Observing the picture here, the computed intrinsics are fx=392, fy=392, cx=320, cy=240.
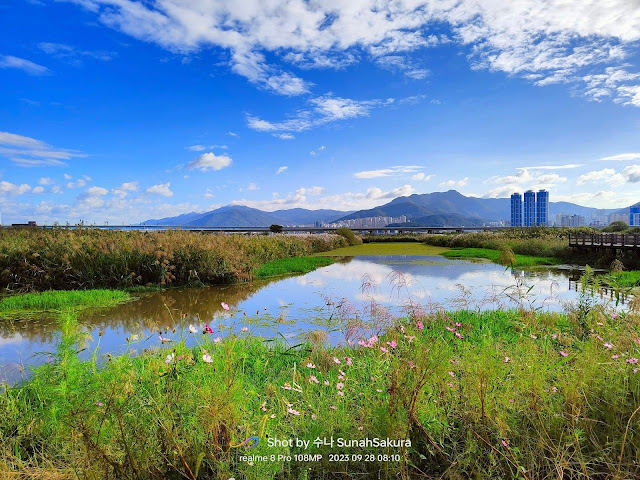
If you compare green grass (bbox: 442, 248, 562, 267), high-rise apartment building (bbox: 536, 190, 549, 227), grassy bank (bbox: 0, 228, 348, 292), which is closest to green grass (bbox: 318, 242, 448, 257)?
green grass (bbox: 442, 248, 562, 267)

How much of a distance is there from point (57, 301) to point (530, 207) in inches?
7833

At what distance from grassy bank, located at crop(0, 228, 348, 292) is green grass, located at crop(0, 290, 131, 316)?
1.59 metres

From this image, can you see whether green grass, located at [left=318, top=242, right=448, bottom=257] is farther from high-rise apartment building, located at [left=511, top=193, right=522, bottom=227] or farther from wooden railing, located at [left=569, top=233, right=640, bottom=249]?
high-rise apartment building, located at [left=511, top=193, right=522, bottom=227]

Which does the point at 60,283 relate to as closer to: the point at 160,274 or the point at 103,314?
the point at 160,274

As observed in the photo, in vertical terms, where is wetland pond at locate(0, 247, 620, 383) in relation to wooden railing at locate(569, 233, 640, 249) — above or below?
below

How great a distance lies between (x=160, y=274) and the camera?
1251 centimetres

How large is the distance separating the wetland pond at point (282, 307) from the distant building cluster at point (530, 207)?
180593 mm

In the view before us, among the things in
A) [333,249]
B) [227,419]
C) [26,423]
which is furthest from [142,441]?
[333,249]

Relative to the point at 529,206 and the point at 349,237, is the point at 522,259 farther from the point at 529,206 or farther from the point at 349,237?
the point at 529,206

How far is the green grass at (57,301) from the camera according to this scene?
906 cm

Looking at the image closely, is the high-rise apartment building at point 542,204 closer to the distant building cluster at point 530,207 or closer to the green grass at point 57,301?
the distant building cluster at point 530,207

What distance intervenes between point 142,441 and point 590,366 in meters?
3.23

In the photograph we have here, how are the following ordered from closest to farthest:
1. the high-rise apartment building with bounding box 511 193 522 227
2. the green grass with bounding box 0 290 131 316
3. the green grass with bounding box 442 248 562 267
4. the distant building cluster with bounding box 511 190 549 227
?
the green grass with bounding box 0 290 131 316 → the green grass with bounding box 442 248 562 267 → the distant building cluster with bounding box 511 190 549 227 → the high-rise apartment building with bounding box 511 193 522 227

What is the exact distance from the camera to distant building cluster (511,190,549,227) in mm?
175875
